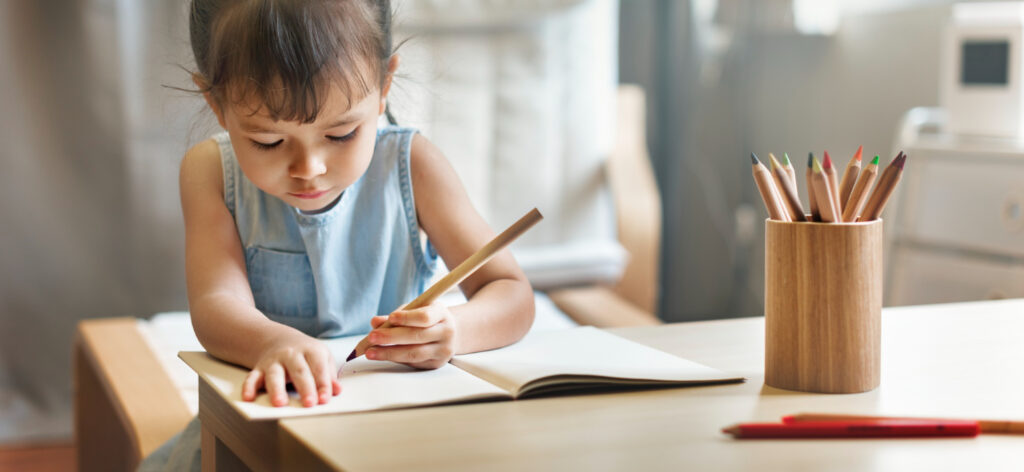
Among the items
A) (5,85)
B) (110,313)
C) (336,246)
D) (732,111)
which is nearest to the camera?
(336,246)

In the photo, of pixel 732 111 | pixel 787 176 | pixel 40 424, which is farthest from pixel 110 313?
pixel 787 176

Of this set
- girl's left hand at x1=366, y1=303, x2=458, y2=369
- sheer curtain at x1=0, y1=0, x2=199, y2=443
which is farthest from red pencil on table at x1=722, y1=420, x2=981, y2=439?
sheer curtain at x1=0, y1=0, x2=199, y2=443

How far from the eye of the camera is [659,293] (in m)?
2.51

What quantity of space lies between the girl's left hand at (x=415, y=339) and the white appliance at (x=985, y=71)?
1.33m

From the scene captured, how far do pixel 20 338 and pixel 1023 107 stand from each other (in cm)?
186

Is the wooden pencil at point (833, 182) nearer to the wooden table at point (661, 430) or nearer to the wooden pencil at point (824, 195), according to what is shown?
the wooden pencil at point (824, 195)

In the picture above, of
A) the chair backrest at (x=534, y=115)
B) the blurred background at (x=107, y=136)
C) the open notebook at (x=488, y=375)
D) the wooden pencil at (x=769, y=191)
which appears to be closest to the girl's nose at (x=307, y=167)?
the open notebook at (x=488, y=375)

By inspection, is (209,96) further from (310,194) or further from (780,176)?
(780,176)

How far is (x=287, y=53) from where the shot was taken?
71cm

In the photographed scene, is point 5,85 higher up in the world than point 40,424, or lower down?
higher up

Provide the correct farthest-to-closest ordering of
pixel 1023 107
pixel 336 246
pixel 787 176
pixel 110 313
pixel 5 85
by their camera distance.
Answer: pixel 110 313 → pixel 5 85 → pixel 1023 107 → pixel 336 246 → pixel 787 176

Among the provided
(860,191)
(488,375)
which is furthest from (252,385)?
(860,191)

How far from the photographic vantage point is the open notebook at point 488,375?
0.53 m

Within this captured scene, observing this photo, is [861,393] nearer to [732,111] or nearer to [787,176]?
[787,176]
